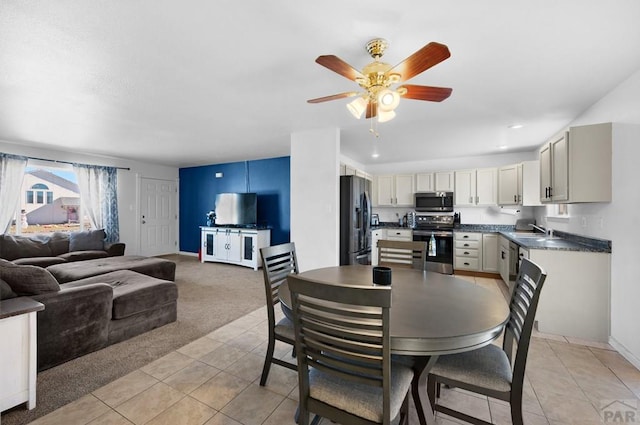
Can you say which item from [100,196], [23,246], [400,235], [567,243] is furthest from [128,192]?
[567,243]

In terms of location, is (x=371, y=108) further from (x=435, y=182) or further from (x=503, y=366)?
(x=435, y=182)

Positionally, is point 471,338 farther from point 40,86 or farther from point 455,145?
point 455,145

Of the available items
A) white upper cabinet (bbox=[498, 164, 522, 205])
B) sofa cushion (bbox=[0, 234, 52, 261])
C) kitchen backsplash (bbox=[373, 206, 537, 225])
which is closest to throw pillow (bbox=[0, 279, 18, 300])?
sofa cushion (bbox=[0, 234, 52, 261])

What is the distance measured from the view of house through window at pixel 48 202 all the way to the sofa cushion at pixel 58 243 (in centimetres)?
61

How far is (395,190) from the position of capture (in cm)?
605

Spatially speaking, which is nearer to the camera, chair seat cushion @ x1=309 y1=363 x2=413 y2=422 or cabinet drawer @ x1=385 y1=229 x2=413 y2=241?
chair seat cushion @ x1=309 y1=363 x2=413 y2=422

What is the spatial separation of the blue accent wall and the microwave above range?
9.19 ft

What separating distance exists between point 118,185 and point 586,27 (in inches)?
306

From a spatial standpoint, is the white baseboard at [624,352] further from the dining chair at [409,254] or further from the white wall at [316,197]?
the white wall at [316,197]

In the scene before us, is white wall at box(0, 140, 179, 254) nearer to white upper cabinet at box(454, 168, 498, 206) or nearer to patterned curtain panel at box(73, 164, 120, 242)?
patterned curtain panel at box(73, 164, 120, 242)

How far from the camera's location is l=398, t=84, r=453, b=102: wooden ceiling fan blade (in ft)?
6.03

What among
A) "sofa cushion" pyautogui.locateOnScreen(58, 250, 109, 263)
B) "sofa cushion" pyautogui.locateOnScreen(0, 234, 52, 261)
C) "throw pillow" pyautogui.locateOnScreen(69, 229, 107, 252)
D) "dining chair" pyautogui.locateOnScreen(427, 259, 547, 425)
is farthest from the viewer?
"throw pillow" pyautogui.locateOnScreen(69, 229, 107, 252)

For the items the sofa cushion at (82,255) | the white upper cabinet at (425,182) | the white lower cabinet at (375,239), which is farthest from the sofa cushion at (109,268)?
the white upper cabinet at (425,182)

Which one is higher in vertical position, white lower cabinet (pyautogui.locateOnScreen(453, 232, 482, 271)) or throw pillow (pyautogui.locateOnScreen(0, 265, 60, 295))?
throw pillow (pyautogui.locateOnScreen(0, 265, 60, 295))
